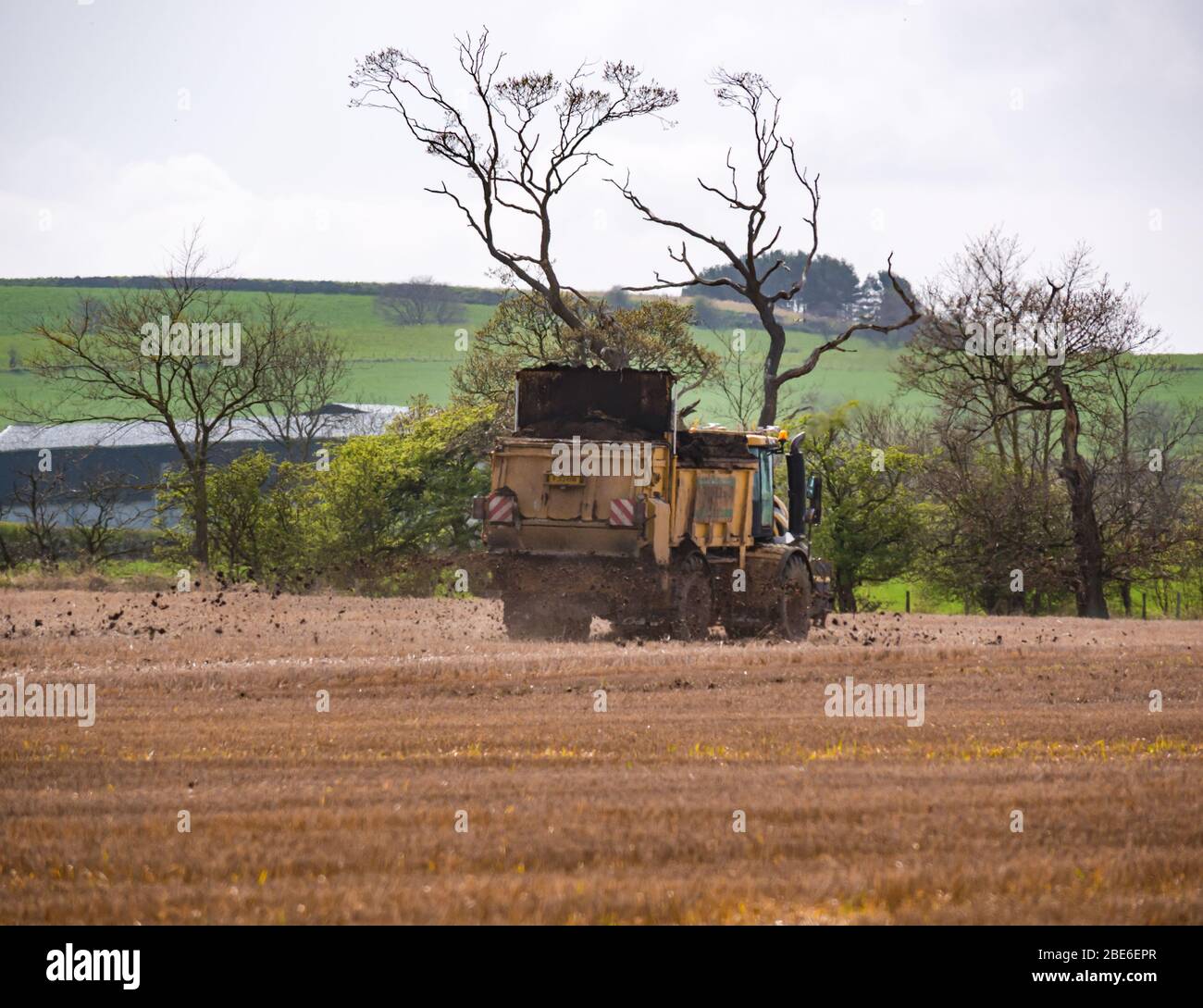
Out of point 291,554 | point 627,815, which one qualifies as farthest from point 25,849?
point 291,554

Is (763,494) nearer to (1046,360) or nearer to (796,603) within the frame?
(796,603)

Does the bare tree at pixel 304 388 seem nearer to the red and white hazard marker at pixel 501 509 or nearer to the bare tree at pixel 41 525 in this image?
the bare tree at pixel 41 525

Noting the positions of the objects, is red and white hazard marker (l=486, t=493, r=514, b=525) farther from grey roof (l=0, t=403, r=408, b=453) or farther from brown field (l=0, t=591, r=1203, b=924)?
grey roof (l=0, t=403, r=408, b=453)

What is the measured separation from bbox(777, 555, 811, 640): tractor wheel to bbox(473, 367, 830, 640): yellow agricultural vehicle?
0.44 m

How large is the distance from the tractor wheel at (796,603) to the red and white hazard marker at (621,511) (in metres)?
3.86

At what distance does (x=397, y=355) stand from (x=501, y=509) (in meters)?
78.8

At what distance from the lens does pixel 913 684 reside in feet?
56.2

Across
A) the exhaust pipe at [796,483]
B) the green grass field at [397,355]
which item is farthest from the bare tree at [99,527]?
the green grass field at [397,355]

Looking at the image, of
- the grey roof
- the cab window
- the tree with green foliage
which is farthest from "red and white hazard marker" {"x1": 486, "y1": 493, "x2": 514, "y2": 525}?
the grey roof

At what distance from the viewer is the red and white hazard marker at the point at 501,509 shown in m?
19.8

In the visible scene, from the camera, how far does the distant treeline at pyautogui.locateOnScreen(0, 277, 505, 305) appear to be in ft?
330

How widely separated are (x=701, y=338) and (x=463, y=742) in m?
78.6

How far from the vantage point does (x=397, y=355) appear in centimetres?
9731
